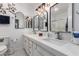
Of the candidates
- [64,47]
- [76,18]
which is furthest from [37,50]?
[76,18]

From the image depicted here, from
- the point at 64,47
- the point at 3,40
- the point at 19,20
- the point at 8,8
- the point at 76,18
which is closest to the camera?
the point at 64,47

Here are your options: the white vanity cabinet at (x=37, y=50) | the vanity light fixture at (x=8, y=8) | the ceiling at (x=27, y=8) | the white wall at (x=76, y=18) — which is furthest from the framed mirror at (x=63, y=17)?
the vanity light fixture at (x=8, y=8)

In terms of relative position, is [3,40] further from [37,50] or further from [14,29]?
[37,50]

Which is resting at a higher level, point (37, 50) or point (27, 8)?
point (27, 8)

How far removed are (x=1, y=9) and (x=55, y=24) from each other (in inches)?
95.5

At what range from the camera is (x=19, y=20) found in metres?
4.11

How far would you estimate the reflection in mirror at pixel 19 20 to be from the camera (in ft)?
13.4

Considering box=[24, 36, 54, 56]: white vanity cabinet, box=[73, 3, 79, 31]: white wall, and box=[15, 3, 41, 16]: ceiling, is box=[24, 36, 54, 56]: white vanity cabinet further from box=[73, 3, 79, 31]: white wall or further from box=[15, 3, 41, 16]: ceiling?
box=[15, 3, 41, 16]: ceiling

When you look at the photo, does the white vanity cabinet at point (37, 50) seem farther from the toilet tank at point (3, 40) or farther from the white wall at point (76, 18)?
the toilet tank at point (3, 40)

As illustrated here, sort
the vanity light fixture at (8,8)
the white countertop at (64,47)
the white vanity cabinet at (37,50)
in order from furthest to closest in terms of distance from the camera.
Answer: the vanity light fixture at (8,8)
the white vanity cabinet at (37,50)
the white countertop at (64,47)

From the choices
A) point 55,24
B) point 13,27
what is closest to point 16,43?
point 13,27

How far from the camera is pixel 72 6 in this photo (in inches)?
67.2

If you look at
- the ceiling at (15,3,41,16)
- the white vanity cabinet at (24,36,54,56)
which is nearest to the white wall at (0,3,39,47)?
the ceiling at (15,3,41,16)

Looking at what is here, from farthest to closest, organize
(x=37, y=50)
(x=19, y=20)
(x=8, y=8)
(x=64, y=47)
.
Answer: (x=19, y=20) → (x=8, y=8) → (x=37, y=50) → (x=64, y=47)
